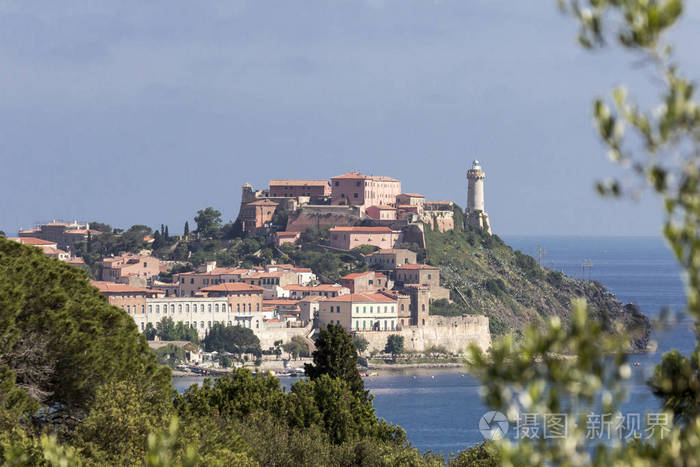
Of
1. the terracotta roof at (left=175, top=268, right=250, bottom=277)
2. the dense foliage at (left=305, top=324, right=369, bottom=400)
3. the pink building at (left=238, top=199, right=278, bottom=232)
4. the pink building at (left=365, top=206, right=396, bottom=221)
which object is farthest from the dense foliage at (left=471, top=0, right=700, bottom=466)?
the pink building at (left=238, top=199, right=278, bottom=232)

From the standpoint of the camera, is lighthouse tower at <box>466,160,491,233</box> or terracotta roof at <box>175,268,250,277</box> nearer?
terracotta roof at <box>175,268,250,277</box>

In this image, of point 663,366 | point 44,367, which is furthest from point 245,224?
point 663,366

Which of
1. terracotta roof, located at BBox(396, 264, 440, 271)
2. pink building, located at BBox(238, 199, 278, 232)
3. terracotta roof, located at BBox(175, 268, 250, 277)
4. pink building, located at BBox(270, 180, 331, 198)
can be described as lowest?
terracotta roof, located at BBox(175, 268, 250, 277)

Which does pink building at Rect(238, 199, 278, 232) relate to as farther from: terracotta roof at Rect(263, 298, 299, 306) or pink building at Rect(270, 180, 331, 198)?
terracotta roof at Rect(263, 298, 299, 306)

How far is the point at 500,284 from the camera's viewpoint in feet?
276

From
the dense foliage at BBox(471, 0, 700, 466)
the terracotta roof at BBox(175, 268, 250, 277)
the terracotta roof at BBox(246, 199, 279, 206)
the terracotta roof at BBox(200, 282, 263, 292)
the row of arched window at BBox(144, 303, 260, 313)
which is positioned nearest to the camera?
the dense foliage at BBox(471, 0, 700, 466)

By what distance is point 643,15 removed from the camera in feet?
10.7

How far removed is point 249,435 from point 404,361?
2141 inches

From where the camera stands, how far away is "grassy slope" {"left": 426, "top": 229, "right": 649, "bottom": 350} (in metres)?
79.7

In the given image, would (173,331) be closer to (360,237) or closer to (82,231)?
(360,237)

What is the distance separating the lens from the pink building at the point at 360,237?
79.2 meters

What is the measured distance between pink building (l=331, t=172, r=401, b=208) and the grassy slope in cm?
510

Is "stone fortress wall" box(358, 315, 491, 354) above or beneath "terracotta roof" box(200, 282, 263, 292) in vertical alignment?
beneath

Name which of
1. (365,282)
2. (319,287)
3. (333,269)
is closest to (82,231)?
(333,269)
